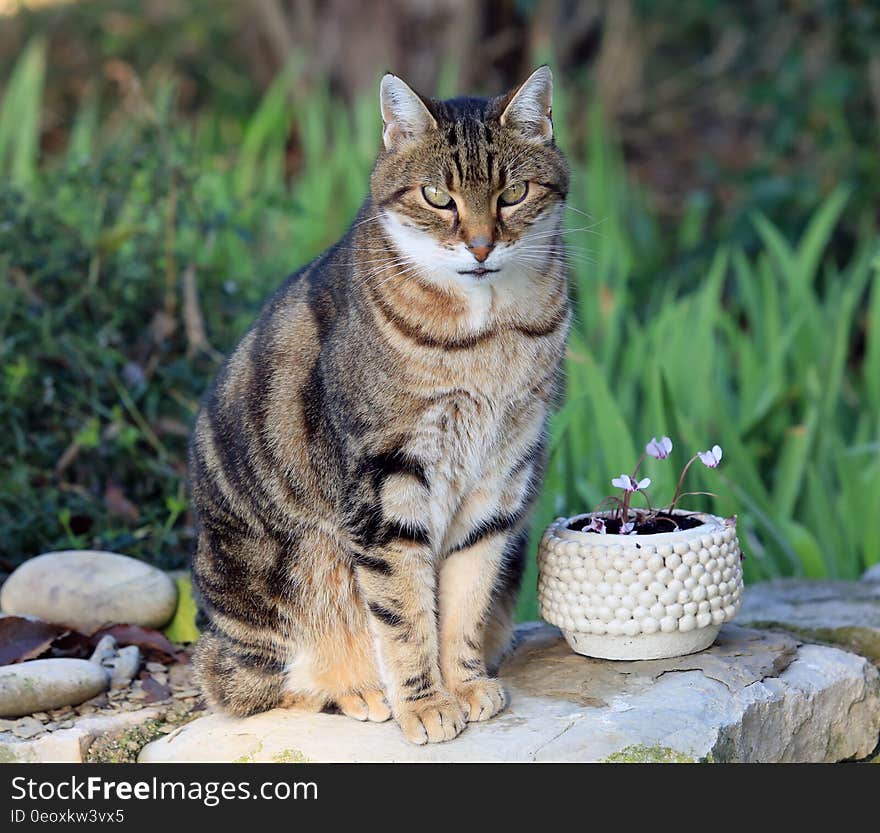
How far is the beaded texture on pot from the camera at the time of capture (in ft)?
7.47

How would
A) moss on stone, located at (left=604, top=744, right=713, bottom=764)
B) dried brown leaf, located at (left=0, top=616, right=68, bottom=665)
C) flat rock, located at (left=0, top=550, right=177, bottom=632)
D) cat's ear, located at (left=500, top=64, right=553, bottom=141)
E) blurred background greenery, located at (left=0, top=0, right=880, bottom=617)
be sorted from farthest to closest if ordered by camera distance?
blurred background greenery, located at (left=0, top=0, right=880, bottom=617)
flat rock, located at (left=0, top=550, right=177, bottom=632)
dried brown leaf, located at (left=0, top=616, right=68, bottom=665)
cat's ear, located at (left=500, top=64, right=553, bottom=141)
moss on stone, located at (left=604, top=744, right=713, bottom=764)

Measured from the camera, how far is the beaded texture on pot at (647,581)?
7.47 ft

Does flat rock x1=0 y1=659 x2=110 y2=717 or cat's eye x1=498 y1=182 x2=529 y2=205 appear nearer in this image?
cat's eye x1=498 y1=182 x2=529 y2=205

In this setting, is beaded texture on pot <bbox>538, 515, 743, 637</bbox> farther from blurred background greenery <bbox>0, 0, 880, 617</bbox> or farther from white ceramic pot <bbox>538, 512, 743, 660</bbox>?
blurred background greenery <bbox>0, 0, 880, 617</bbox>

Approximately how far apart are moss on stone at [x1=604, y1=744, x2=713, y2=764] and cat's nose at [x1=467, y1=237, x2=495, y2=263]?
0.89 meters

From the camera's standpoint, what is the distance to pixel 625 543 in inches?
90.5

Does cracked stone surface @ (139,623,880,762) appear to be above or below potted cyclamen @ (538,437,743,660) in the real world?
below

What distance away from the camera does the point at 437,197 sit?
7.38ft

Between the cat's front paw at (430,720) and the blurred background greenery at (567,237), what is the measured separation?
0.78m

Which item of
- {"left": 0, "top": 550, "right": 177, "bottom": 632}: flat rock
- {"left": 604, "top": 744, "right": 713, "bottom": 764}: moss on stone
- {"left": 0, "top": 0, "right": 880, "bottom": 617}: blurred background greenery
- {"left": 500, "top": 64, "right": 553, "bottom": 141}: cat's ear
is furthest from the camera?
{"left": 0, "top": 0, "right": 880, "bottom": 617}: blurred background greenery

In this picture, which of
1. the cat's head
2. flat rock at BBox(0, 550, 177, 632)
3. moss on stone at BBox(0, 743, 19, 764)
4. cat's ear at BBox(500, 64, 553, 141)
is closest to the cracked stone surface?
moss on stone at BBox(0, 743, 19, 764)

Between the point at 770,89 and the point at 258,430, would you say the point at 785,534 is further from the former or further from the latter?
the point at 770,89

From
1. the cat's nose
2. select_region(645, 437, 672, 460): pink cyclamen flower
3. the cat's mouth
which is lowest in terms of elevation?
select_region(645, 437, 672, 460): pink cyclamen flower

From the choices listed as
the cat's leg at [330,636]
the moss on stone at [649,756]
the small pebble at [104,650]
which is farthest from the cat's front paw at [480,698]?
the small pebble at [104,650]
